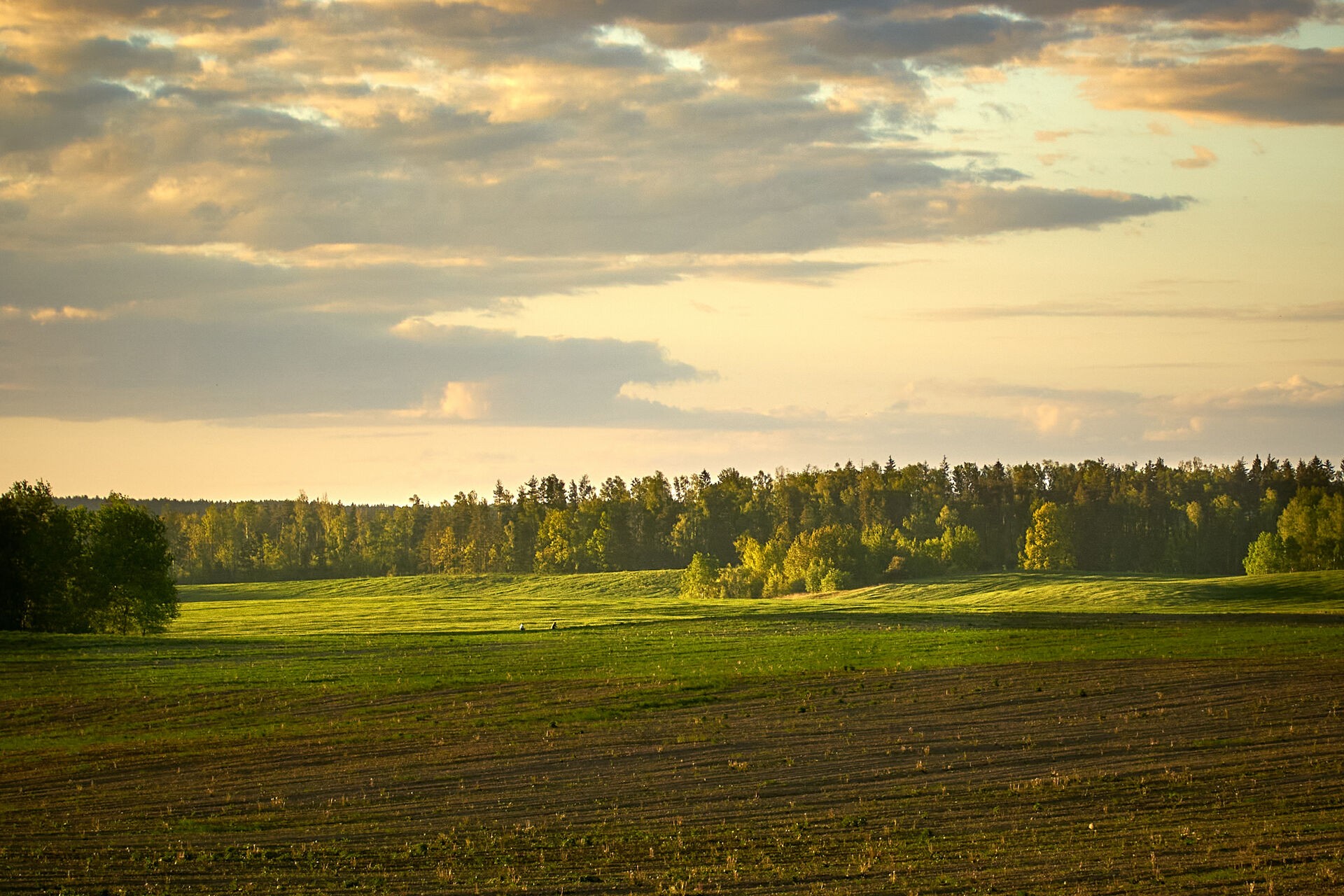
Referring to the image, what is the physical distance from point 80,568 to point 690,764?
62245 mm

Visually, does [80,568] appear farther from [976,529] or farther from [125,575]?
[976,529]

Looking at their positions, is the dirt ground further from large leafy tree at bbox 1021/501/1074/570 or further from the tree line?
large leafy tree at bbox 1021/501/1074/570

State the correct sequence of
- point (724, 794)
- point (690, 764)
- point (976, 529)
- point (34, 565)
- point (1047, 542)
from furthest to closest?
point (976, 529)
point (1047, 542)
point (34, 565)
point (690, 764)
point (724, 794)

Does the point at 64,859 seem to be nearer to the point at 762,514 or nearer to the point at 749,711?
the point at 749,711

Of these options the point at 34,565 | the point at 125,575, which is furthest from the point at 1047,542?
the point at 34,565

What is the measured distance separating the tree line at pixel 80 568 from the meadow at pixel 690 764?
52.8ft

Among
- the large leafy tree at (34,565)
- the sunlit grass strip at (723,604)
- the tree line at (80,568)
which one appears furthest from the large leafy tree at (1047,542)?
the large leafy tree at (34,565)

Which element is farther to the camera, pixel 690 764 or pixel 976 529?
pixel 976 529

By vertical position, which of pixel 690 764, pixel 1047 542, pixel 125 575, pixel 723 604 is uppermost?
pixel 1047 542

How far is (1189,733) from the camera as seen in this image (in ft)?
106

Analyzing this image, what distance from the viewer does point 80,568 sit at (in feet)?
259

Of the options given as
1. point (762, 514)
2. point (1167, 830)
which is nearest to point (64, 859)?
point (1167, 830)

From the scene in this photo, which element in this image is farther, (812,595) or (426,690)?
(812,595)

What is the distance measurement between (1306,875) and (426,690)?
32771 millimetres
